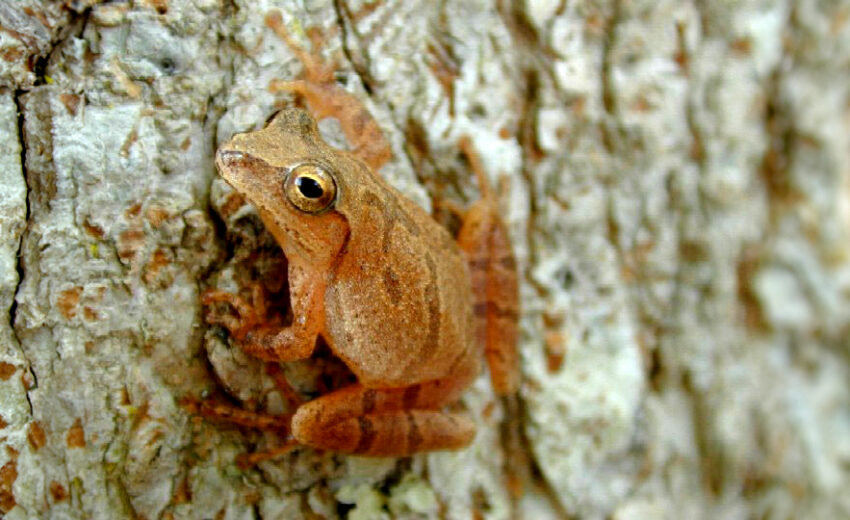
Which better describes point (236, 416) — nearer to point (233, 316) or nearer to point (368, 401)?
point (233, 316)

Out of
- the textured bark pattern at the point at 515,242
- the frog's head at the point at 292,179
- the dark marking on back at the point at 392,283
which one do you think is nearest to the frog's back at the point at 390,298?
the dark marking on back at the point at 392,283

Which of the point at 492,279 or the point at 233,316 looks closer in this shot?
the point at 233,316

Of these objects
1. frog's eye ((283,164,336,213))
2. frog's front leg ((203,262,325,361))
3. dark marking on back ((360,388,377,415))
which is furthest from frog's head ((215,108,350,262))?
dark marking on back ((360,388,377,415))

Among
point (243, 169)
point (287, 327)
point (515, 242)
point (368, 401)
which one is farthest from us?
point (515, 242)

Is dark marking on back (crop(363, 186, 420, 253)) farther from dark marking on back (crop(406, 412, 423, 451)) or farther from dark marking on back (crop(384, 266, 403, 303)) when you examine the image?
dark marking on back (crop(406, 412, 423, 451))

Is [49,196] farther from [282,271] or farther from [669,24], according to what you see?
[669,24]

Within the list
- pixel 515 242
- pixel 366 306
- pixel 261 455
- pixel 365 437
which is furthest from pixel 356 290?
pixel 515 242
